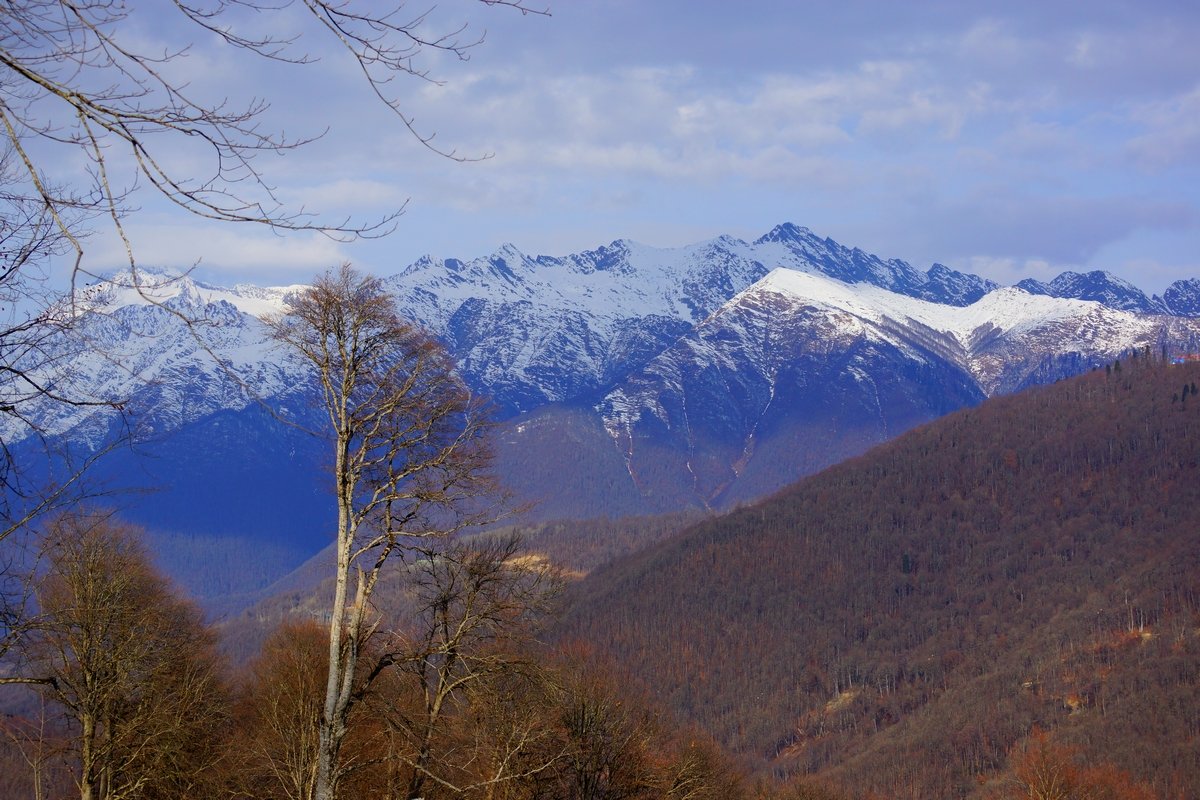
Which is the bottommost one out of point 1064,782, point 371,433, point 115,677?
point 1064,782

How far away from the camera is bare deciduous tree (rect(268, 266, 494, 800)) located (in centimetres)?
1377

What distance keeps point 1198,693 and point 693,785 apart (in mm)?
183441

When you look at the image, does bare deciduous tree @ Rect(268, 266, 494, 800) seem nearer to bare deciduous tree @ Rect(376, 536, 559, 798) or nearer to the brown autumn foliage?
bare deciduous tree @ Rect(376, 536, 559, 798)

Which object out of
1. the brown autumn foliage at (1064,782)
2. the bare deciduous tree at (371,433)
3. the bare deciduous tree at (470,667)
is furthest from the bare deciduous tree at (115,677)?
the brown autumn foliage at (1064,782)

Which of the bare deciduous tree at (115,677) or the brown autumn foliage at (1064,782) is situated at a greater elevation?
the bare deciduous tree at (115,677)

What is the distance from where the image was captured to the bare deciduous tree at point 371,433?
13.8m

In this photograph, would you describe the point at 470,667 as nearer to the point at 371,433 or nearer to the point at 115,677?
the point at 371,433

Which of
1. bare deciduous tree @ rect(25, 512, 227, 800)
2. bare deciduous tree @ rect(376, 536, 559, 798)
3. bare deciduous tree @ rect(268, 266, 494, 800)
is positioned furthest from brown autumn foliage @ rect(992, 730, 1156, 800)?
bare deciduous tree @ rect(268, 266, 494, 800)

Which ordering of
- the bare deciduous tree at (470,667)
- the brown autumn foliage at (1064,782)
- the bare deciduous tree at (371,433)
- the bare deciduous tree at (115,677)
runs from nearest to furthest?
the bare deciduous tree at (371,433), the bare deciduous tree at (470,667), the bare deciduous tree at (115,677), the brown autumn foliage at (1064,782)

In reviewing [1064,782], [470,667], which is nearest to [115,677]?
[470,667]

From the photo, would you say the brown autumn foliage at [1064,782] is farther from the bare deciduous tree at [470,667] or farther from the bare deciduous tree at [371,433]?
the bare deciduous tree at [371,433]

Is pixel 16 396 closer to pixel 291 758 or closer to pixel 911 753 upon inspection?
pixel 291 758

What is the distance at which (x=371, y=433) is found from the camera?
14641 millimetres

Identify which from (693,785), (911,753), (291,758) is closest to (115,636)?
(291,758)
